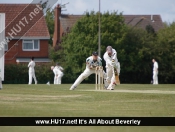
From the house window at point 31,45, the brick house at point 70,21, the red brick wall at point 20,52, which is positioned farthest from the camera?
the brick house at point 70,21

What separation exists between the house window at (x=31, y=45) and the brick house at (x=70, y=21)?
10098 mm

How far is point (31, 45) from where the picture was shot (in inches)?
3514

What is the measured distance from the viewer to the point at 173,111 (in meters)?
20.3

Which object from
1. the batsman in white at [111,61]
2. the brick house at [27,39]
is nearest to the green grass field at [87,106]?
the batsman in white at [111,61]

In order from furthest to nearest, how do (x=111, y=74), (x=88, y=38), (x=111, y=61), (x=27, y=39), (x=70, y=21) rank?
(x=70, y=21) → (x=27, y=39) → (x=88, y=38) → (x=111, y=74) → (x=111, y=61)

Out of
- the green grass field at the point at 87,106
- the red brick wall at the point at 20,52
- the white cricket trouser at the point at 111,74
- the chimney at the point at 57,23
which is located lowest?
the green grass field at the point at 87,106

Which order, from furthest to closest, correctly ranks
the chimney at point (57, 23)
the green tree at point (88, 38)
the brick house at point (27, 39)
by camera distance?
1. the chimney at point (57, 23)
2. the brick house at point (27, 39)
3. the green tree at point (88, 38)

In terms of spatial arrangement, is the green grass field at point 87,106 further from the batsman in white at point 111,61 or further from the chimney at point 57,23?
the chimney at point 57,23

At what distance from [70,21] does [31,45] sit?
2211 cm

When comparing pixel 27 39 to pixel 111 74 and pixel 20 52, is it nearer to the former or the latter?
pixel 20 52

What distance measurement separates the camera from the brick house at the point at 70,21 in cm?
10231

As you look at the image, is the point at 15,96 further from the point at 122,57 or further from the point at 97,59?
the point at 122,57

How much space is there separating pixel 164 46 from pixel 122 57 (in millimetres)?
7194

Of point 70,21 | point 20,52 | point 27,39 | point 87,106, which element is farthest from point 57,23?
point 87,106
